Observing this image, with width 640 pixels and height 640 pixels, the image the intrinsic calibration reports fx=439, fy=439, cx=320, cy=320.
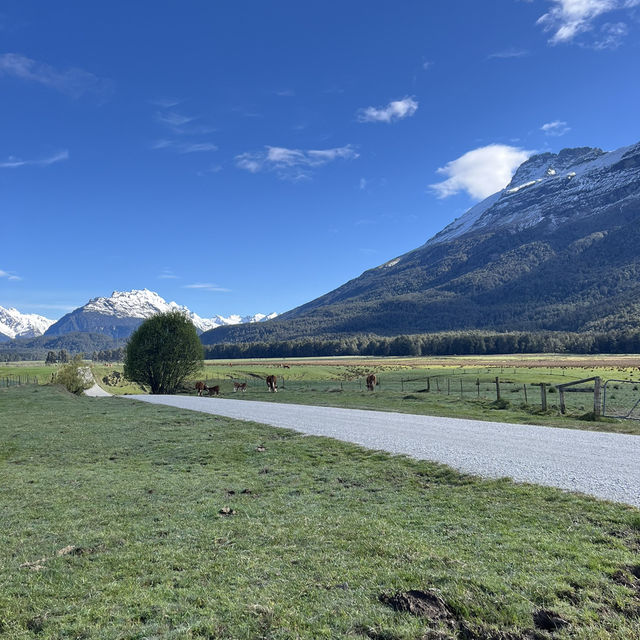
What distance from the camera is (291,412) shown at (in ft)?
88.6

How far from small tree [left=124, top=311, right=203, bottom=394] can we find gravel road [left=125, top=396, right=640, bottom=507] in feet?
A: 134

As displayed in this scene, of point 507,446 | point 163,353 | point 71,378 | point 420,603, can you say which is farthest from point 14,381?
point 420,603

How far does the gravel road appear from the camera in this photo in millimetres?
10297

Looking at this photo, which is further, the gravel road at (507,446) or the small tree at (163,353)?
the small tree at (163,353)

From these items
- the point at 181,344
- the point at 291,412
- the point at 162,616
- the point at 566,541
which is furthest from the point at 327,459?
the point at 181,344

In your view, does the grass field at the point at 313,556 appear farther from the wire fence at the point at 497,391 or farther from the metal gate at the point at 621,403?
the wire fence at the point at 497,391

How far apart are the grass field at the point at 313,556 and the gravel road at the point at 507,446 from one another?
117 cm

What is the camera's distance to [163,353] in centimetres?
6097

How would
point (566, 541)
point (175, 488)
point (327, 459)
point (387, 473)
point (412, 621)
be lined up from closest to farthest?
point (412, 621) < point (566, 541) < point (175, 488) < point (387, 473) < point (327, 459)

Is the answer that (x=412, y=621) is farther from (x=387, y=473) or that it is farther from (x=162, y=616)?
(x=387, y=473)

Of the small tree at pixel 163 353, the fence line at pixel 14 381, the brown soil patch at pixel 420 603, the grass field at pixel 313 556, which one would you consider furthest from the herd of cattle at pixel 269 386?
the brown soil patch at pixel 420 603

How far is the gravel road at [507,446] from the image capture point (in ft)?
33.8

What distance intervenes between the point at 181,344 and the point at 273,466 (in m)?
52.0

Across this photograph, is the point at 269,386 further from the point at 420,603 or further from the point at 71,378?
the point at 420,603
